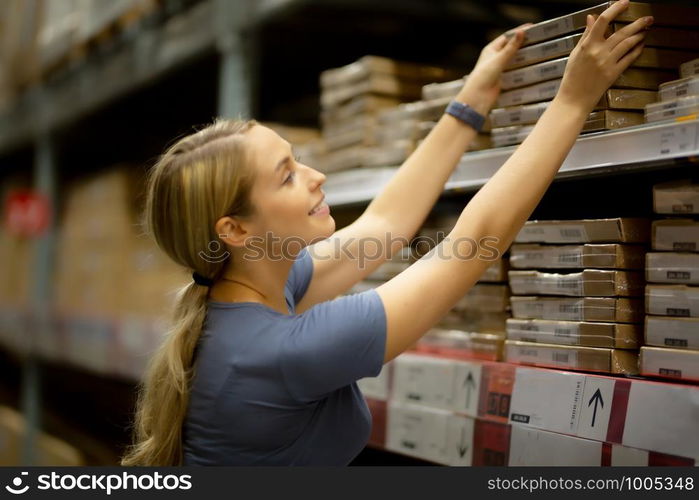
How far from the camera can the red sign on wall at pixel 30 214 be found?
12.4 feet

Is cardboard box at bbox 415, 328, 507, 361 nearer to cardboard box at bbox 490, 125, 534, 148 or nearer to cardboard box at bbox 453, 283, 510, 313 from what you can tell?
cardboard box at bbox 453, 283, 510, 313

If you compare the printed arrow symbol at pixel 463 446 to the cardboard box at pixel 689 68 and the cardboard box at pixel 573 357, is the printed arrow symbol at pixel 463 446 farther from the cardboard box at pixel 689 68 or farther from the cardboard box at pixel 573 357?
the cardboard box at pixel 689 68

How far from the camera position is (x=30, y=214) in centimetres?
382

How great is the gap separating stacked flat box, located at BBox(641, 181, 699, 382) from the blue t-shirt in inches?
16.7

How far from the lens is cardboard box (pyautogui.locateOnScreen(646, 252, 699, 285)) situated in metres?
1.16

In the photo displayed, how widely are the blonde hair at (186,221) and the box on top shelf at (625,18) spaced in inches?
20.9

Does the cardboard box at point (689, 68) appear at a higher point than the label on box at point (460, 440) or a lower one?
higher

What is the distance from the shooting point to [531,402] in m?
1.32

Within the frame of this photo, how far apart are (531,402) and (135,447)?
2.26ft

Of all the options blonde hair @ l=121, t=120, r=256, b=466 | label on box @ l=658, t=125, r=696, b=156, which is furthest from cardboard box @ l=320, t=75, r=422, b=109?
label on box @ l=658, t=125, r=696, b=156

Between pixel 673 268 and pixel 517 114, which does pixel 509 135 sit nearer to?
pixel 517 114

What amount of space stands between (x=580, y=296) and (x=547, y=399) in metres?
0.18

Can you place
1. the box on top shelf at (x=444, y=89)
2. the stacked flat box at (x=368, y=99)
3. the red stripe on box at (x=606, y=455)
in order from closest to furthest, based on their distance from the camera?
the red stripe on box at (x=606, y=455)
the box on top shelf at (x=444, y=89)
the stacked flat box at (x=368, y=99)

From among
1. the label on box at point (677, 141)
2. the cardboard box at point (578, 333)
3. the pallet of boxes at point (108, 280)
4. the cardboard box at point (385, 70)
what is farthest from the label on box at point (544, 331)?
the pallet of boxes at point (108, 280)
